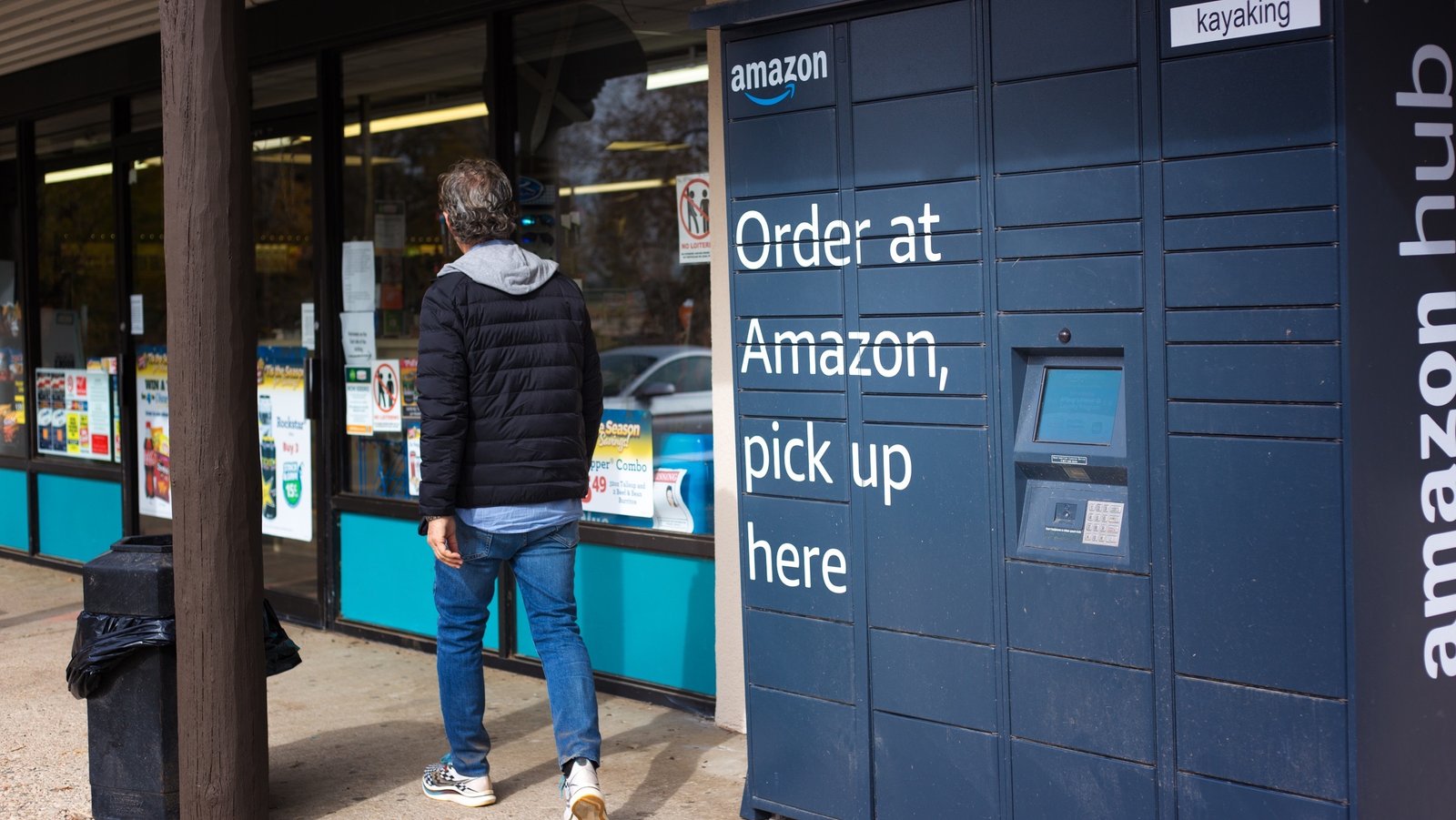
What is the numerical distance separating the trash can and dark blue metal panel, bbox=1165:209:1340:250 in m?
2.91

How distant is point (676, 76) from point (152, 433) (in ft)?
14.3

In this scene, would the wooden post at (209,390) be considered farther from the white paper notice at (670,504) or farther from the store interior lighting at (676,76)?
the store interior lighting at (676,76)

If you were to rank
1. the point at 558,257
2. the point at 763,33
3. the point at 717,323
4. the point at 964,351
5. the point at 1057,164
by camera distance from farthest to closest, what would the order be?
1. the point at 558,257
2. the point at 717,323
3. the point at 763,33
4. the point at 964,351
5. the point at 1057,164

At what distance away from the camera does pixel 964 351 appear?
3459 mm

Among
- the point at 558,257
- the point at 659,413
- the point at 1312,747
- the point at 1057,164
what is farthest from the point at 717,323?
the point at 1312,747

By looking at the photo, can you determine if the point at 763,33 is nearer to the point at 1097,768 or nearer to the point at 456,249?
the point at 1097,768

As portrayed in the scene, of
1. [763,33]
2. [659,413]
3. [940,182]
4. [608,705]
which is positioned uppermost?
[763,33]

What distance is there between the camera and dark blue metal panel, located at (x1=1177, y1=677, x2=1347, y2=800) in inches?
113

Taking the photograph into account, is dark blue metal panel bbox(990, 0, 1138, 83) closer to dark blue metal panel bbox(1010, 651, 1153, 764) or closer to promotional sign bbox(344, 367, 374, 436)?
dark blue metal panel bbox(1010, 651, 1153, 764)

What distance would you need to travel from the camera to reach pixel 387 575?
654 cm

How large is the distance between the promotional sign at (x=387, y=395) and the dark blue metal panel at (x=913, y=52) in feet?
11.5

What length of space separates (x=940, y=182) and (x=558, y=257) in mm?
2697

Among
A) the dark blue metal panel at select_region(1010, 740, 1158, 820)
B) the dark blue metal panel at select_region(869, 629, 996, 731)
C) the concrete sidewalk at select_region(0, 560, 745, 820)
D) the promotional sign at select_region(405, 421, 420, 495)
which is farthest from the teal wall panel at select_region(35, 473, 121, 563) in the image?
the dark blue metal panel at select_region(1010, 740, 1158, 820)

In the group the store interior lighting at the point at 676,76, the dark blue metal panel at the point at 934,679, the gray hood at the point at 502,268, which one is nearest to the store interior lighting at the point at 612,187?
the store interior lighting at the point at 676,76
